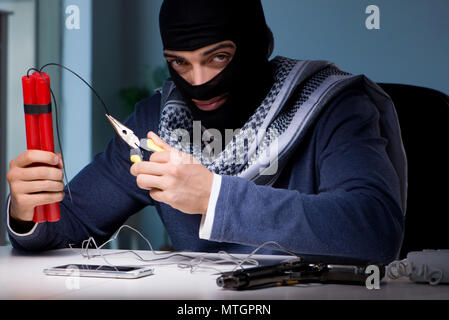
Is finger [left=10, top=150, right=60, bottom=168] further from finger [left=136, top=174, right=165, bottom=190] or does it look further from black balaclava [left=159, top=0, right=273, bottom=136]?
black balaclava [left=159, top=0, right=273, bottom=136]

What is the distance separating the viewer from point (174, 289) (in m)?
0.83

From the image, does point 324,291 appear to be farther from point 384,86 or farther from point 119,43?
point 119,43

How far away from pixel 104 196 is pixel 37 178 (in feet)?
1.47

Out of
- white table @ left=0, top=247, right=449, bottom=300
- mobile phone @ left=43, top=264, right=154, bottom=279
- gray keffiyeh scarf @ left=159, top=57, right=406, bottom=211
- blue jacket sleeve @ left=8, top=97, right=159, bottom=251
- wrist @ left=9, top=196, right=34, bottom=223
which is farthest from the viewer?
blue jacket sleeve @ left=8, top=97, right=159, bottom=251

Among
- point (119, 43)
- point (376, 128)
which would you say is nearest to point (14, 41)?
point (119, 43)

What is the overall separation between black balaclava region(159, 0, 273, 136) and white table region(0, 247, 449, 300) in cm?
56

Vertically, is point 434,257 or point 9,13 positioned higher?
point 9,13

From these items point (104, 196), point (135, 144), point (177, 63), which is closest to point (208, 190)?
point (135, 144)

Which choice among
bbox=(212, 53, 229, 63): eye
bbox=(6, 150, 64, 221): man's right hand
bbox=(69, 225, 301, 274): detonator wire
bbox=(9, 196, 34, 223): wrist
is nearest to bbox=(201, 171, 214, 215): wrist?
bbox=(69, 225, 301, 274): detonator wire

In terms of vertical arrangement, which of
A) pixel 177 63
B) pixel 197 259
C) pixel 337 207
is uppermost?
pixel 177 63

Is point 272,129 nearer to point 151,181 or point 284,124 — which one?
point 284,124

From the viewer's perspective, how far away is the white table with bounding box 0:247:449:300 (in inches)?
30.8

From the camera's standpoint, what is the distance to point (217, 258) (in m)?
1.13
